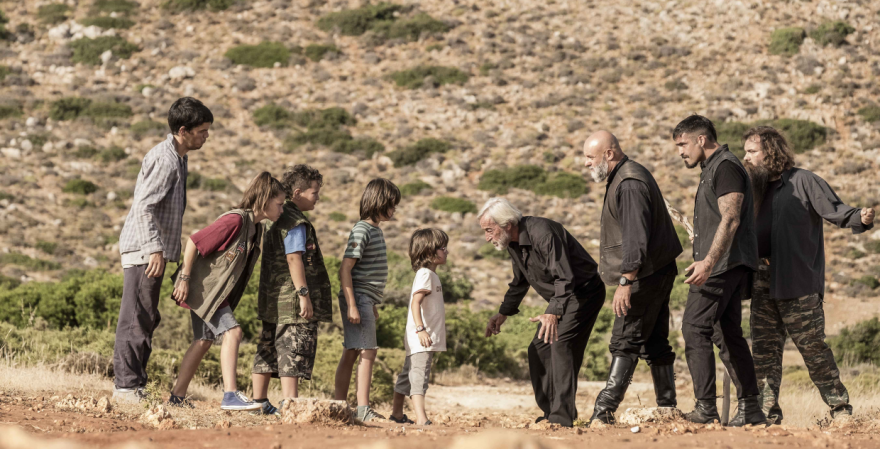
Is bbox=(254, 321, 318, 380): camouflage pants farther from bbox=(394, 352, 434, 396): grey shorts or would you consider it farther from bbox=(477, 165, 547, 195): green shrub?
bbox=(477, 165, 547, 195): green shrub

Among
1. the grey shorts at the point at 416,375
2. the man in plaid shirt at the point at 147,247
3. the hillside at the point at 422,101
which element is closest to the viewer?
the man in plaid shirt at the point at 147,247

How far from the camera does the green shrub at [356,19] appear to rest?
32750mm

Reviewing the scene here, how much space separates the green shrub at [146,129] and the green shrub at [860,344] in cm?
2006

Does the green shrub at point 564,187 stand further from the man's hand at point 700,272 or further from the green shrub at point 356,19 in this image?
the man's hand at point 700,272

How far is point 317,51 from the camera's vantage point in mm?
31172

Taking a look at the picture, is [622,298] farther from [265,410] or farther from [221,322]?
[221,322]

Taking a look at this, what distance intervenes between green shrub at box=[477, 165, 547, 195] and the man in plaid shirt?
17594mm

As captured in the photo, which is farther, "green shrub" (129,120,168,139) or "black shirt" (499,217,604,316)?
"green shrub" (129,120,168,139)

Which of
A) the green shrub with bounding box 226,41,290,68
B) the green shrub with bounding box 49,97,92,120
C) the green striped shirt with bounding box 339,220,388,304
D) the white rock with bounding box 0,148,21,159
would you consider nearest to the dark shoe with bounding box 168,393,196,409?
the green striped shirt with bounding box 339,220,388,304

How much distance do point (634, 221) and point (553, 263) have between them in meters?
0.53

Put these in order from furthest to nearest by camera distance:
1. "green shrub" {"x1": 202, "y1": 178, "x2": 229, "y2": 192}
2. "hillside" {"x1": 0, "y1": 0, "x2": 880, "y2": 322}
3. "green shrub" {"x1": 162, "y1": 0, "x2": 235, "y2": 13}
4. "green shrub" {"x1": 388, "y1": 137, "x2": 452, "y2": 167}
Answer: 1. "green shrub" {"x1": 162, "y1": 0, "x2": 235, "y2": 13}
2. "green shrub" {"x1": 388, "y1": 137, "x2": 452, "y2": 167}
3. "green shrub" {"x1": 202, "y1": 178, "x2": 229, "y2": 192}
4. "hillside" {"x1": 0, "y1": 0, "x2": 880, "y2": 322}

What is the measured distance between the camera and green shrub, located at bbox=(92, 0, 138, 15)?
3369 centimetres

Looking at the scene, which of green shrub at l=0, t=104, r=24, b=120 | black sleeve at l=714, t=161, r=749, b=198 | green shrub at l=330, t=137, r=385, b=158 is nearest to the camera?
black sleeve at l=714, t=161, r=749, b=198

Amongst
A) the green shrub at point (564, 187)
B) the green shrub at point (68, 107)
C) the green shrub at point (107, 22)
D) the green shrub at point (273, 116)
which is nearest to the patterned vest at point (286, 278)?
the green shrub at point (564, 187)
